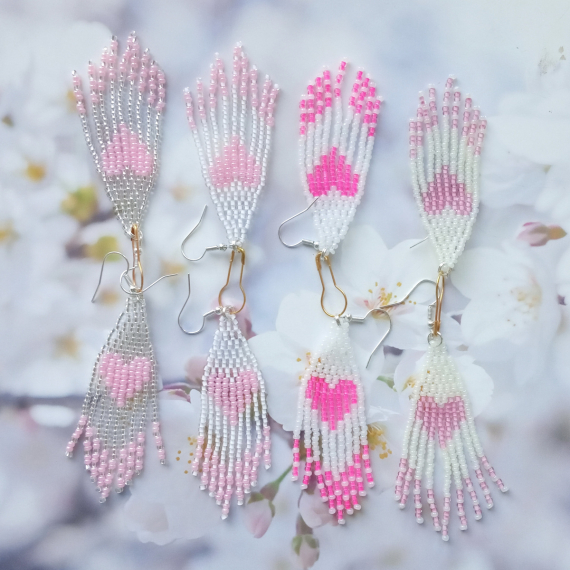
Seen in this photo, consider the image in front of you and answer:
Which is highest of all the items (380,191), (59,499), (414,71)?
(414,71)

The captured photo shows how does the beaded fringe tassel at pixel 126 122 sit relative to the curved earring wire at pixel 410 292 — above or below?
above

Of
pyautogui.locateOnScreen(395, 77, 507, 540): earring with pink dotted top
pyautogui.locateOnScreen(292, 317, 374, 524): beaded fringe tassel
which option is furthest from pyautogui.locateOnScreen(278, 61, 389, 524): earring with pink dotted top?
pyautogui.locateOnScreen(395, 77, 507, 540): earring with pink dotted top

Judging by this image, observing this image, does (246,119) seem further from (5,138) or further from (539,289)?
(539,289)

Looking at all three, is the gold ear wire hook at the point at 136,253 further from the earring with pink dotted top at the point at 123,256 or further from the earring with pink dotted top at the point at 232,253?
the earring with pink dotted top at the point at 232,253

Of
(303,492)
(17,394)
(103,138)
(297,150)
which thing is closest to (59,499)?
(17,394)

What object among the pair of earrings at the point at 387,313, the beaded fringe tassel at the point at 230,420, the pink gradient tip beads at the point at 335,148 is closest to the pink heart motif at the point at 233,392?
the beaded fringe tassel at the point at 230,420

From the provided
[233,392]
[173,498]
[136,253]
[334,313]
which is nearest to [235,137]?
[136,253]
